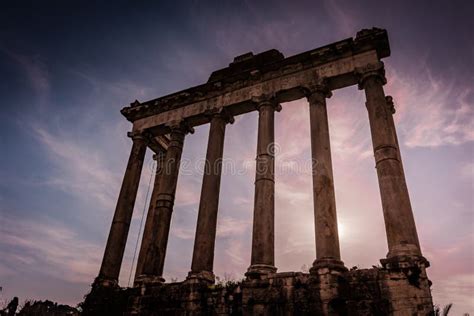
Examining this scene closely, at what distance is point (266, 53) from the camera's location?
1827 centimetres

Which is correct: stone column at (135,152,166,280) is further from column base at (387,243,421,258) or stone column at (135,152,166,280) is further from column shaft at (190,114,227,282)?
column base at (387,243,421,258)

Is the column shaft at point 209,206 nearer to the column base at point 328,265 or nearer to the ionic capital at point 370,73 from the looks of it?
the column base at point 328,265

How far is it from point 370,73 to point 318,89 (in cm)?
222

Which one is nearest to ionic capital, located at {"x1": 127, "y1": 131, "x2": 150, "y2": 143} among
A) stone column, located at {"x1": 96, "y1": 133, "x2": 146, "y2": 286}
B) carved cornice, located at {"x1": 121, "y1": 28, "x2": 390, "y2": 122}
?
stone column, located at {"x1": 96, "y1": 133, "x2": 146, "y2": 286}

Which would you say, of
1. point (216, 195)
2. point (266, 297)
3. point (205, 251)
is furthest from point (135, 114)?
point (266, 297)

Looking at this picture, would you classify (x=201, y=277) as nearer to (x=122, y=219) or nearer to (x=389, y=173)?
(x=122, y=219)

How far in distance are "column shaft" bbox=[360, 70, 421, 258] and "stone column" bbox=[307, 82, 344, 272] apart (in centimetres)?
171

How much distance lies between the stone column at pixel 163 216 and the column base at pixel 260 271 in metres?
4.15

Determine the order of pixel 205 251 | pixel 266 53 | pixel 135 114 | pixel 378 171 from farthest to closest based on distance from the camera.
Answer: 1. pixel 135 114
2. pixel 266 53
3. pixel 205 251
4. pixel 378 171

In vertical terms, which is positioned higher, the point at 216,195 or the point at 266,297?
the point at 216,195

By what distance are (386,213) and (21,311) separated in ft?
65.0

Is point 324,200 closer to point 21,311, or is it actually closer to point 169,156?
point 169,156

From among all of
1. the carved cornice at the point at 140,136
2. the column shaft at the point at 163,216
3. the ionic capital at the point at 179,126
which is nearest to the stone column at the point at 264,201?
the column shaft at the point at 163,216

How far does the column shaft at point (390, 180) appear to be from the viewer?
1061 cm
